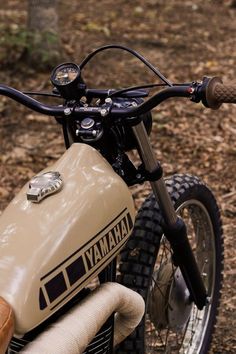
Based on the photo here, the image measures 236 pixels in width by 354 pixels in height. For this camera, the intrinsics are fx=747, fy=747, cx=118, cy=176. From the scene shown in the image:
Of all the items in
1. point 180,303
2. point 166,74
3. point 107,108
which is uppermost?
point 107,108

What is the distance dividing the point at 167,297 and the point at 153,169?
0.69 meters

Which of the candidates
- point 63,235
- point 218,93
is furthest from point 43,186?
point 218,93

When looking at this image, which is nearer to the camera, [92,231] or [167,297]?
[92,231]

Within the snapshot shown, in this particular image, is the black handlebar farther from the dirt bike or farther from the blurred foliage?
the blurred foliage

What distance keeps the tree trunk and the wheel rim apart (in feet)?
12.0

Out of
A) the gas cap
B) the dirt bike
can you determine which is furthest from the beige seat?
the gas cap

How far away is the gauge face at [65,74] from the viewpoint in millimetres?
2395

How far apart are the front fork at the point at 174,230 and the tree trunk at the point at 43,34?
13.0ft

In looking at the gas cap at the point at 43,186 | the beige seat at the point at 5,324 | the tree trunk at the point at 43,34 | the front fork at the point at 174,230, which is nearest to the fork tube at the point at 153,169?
the front fork at the point at 174,230

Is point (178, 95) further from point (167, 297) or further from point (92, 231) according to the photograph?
point (167, 297)

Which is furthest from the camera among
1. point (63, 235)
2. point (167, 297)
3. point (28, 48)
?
point (28, 48)

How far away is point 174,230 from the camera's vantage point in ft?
9.14

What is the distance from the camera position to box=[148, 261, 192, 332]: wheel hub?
3.04m

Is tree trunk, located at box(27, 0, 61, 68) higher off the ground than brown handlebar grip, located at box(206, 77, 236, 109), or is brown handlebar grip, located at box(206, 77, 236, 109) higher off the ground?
brown handlebar grip, located at box(206, 77, 236, 109)
